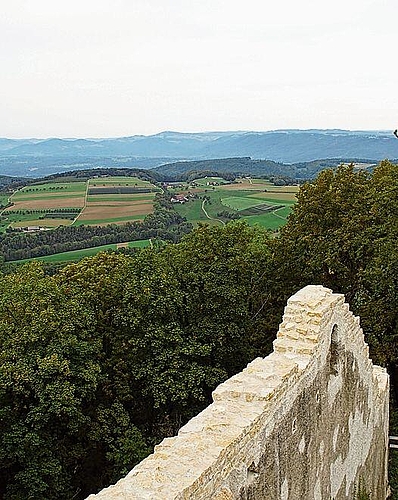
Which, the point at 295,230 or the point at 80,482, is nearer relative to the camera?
the point at 80,482

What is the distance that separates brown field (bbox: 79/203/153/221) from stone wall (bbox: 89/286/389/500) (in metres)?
74.0

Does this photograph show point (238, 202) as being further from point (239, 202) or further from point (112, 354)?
point (112, 354)

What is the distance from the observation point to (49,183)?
12769 cm

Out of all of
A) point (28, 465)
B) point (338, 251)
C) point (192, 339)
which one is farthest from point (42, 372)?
point (338, 251)

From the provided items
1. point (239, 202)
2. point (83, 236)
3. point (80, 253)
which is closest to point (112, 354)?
point (80, 253)

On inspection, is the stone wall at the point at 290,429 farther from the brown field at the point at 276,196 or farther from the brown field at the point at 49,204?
the brown field at the point at 49,204

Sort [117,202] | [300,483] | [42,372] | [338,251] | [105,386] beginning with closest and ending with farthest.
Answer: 1. [300,483]
2. [42,372]
3. [105,386]
4. [338,251]
5. [117,202]

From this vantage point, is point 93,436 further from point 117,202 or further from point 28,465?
point 117,202

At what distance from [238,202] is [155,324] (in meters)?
77.9

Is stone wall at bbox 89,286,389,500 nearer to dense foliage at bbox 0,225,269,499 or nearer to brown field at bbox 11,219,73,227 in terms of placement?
dense foliage at bbox 0,225,269,499

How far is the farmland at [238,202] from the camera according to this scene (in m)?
74.2

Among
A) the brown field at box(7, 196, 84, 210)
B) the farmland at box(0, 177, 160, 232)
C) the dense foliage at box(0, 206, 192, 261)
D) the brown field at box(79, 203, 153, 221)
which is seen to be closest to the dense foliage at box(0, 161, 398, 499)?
the dense foliage at box(0, 206, 192, 261)

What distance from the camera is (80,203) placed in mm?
101125

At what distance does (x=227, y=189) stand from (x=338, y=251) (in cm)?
9496
